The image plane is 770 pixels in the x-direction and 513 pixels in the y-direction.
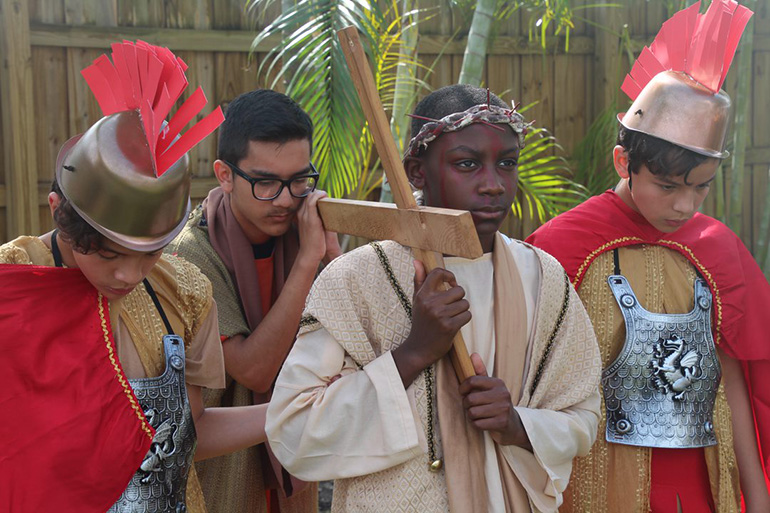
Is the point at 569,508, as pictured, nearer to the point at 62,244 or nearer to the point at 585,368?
the point at 585,368

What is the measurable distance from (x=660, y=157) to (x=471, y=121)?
843mm

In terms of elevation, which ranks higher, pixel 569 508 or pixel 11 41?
pixel 11 41

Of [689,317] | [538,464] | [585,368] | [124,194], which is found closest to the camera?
[124,194]

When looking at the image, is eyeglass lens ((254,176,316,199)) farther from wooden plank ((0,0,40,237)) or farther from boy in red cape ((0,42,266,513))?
wooden plank ((0,0,40,237))

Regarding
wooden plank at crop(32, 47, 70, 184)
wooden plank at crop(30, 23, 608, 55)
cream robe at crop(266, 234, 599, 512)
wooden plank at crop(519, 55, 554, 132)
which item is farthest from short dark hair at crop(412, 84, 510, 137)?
wooden plank at crop(519, 55, 554, 132)

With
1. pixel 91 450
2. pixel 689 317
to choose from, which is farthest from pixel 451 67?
pixel 91 450

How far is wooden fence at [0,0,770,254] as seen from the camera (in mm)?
5672

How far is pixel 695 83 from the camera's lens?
109 inches

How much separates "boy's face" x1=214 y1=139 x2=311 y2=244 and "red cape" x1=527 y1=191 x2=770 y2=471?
2.62 feet

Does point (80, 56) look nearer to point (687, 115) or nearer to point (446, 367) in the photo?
point (687, 115)

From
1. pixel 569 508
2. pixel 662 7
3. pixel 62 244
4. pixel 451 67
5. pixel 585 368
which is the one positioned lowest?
pixel 569 508

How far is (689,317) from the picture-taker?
2805mm

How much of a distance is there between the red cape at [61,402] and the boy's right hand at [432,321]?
0.68 m

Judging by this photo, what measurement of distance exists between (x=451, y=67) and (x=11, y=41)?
292 cm
